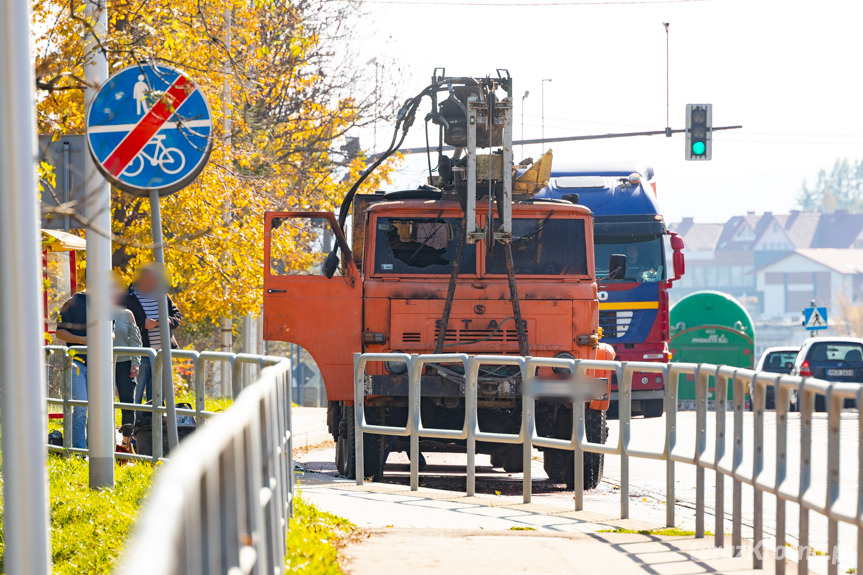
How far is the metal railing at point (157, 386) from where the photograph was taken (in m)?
9.43

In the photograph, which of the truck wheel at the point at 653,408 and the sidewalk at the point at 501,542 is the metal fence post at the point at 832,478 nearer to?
the sidewalk at the point at 501,542

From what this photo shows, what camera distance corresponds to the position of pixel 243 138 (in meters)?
25.9

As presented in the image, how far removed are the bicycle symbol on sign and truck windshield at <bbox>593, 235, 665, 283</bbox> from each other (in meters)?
12.9

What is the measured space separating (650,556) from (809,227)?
594ft

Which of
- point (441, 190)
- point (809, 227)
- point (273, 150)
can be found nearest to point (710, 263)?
point (809, 227)

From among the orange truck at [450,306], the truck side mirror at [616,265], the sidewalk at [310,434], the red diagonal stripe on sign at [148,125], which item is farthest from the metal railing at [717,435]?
the sidewalk at [310,434]

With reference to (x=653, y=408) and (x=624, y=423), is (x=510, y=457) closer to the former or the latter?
(x=653, y=408)

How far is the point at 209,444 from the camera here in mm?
3195

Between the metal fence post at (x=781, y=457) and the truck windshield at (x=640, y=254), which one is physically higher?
the truck windshield at (x=640, y=254)

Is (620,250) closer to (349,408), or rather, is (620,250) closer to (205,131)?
(349,408)

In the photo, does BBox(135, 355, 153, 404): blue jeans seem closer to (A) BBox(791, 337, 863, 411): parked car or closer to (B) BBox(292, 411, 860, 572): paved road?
(B) BBox(292, 411, 860, 572): paved road

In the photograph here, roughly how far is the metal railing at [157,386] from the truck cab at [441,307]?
1.84m

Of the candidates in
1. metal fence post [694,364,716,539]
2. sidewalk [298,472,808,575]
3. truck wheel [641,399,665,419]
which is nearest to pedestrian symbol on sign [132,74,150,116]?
sidewalk [298,472,808,575]

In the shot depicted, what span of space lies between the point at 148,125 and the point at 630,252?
1342 centimetres
